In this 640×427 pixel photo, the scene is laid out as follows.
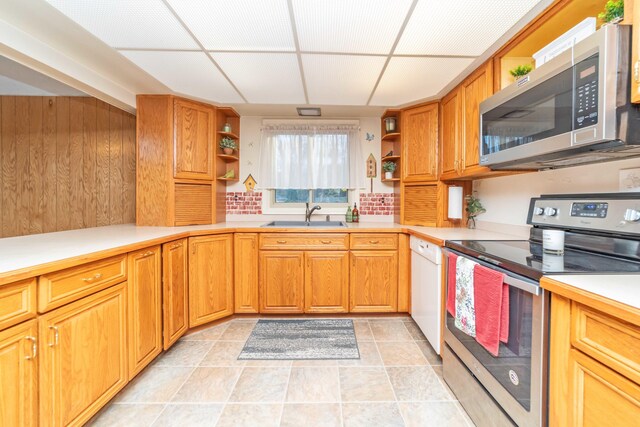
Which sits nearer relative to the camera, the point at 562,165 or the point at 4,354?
the point at 4,354

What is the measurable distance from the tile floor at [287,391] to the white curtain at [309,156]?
172cm

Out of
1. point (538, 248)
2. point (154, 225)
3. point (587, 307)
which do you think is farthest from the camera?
point (154, 225)

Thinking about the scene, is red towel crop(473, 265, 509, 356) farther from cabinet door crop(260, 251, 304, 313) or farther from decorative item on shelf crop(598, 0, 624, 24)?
cabinet door crop(260, 251, 304, 313)

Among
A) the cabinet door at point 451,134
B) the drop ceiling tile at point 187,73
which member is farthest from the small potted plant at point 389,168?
the drop ceiling tile at point 187,73

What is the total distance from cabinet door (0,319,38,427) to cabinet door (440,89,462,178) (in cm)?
262

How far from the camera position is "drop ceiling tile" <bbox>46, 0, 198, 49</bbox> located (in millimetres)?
1307

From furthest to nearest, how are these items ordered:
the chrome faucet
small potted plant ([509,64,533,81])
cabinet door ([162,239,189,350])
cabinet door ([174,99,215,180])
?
the chrome faucet → cabinet door ([174,99,215,180]) → cabinet door ([162,239,189,350]) → small potted plant ([509,64,533,81])

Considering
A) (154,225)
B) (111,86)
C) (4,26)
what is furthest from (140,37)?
(154,225)

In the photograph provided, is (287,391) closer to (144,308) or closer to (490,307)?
(144,308)

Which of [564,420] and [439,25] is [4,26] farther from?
[564,420]

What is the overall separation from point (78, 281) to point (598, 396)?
6.41 feet

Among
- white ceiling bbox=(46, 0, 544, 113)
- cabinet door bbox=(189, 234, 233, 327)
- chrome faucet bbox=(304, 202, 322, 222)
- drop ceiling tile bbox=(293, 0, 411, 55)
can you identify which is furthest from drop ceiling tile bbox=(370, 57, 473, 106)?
cabinet door bbox=(189, 234, 233, 327)

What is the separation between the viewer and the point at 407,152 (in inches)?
103

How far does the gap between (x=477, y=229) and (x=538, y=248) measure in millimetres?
978
